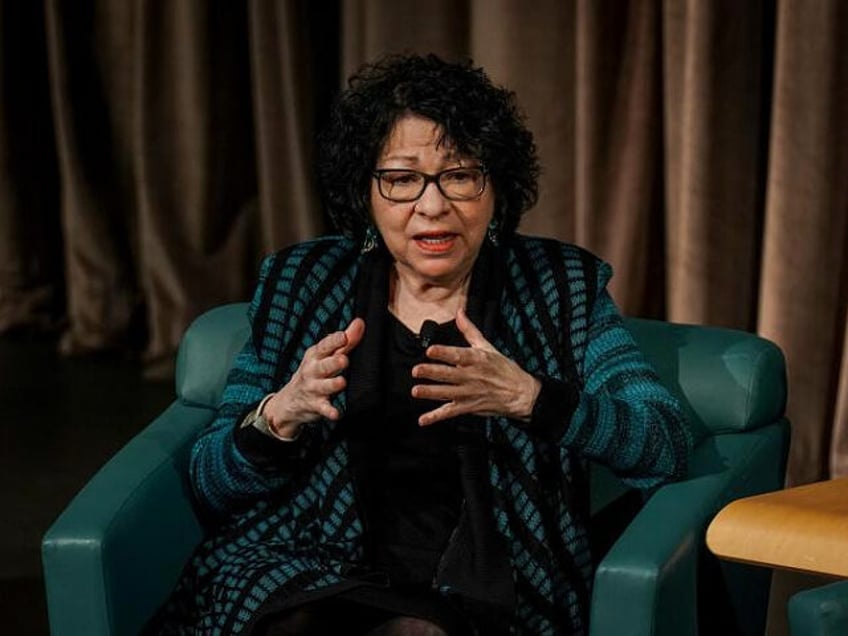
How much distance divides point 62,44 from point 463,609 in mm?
3116

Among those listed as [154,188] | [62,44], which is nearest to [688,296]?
[154,188]

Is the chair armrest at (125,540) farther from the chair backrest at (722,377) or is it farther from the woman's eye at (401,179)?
the chair backrest at (722,377)

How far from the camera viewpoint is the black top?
2.33m

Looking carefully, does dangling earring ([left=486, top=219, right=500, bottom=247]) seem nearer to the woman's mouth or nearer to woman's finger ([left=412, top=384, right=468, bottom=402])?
the woman's mouth

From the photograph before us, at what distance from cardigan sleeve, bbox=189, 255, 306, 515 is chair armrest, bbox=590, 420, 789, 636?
19.6 inches

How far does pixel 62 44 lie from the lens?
4895 millimetres

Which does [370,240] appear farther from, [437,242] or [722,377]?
[722,377]

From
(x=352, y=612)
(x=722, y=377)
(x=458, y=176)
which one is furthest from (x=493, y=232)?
(x=352, y=612)

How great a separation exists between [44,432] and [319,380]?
7.53ft

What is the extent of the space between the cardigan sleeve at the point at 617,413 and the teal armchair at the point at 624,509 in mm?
51

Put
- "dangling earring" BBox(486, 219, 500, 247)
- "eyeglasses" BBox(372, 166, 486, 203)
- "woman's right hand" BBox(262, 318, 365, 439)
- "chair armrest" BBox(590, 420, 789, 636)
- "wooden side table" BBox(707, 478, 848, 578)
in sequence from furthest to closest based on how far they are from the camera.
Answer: "dangling earring" BBox(486, 219, 500, 247) < "eyeglasses" BBox(372, 166, 486, 203) < "woman's right hand" BBox(262, 318, 365, 439) < "chair armrest" BBox(590, 420, 789, 636) < "wooden side table" BBox(707, 478, 848, 578)

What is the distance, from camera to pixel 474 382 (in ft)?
7.03

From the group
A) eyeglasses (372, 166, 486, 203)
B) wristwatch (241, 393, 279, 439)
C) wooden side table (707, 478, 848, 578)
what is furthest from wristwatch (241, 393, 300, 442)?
wooden side table (707, 478, 848, 578)

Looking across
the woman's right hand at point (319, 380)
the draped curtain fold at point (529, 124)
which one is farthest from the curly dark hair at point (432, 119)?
the draped curtain fold at point (529, 124)
